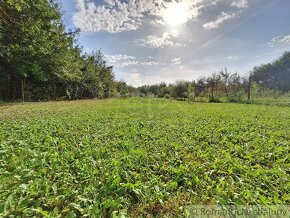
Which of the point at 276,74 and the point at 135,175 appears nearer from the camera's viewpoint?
the point at 135,175

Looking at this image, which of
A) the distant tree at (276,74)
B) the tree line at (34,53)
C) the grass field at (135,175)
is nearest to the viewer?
the grass field at (135,175)

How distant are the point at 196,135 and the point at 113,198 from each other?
9.95 ft

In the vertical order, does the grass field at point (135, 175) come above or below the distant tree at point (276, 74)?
below

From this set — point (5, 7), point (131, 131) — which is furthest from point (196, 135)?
point (5, 7)

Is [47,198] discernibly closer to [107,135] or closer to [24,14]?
[107,135]

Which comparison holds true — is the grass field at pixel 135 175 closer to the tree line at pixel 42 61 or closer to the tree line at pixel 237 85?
the tree line at pixel 42 61

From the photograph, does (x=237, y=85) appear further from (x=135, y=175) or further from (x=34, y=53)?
(x=135, y=175)

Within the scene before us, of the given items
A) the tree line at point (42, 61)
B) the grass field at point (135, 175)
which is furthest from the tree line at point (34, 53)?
the grass field at point (135, 175)

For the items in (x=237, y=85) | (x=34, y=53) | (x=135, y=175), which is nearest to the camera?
(x=135, y=175)

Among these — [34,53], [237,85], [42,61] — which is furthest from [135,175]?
[237,85]

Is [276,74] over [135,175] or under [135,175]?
over

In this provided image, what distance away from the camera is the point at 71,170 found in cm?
261

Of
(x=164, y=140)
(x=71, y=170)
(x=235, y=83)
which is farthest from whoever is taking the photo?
(x=235, y=83)

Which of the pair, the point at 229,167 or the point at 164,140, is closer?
the point at 229,167
